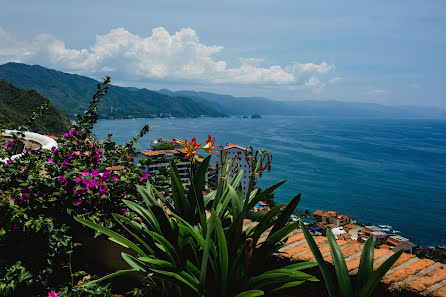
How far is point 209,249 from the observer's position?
1.22m

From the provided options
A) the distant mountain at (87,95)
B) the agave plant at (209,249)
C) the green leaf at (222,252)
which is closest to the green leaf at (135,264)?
the agave plant at (209,249)

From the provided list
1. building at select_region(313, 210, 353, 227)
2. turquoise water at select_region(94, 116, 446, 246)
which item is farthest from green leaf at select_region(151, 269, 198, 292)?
building at select_region(313, 210, 353, 227)

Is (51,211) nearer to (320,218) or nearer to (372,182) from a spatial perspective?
(320,218)

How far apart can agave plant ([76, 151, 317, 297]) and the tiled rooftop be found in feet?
0.69

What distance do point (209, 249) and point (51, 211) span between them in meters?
1.24

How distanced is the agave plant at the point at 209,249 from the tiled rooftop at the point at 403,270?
0.21 m

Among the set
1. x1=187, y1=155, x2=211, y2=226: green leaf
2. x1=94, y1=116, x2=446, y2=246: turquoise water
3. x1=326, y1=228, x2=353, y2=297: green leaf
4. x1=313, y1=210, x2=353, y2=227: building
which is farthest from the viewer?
x1=94, y1=116, x2=446, y2=246: turquoise water

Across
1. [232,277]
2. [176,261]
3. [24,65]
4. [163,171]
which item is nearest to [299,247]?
[232,277]

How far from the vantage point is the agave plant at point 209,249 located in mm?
1124

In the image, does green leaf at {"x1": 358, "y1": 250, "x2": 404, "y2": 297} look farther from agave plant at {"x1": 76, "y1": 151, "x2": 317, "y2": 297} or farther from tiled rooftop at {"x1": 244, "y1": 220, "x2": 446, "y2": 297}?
tiled rooftop at {"x1": 244, "y1": 220, "x2": 446, "y2": 297}

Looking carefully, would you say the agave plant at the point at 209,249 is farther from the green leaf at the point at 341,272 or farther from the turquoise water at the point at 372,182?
the turquoise water at the point at 372,182

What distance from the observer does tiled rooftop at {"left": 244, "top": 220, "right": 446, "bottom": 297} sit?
3.76ft

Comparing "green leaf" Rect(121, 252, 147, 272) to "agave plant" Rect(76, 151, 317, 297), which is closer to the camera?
"agave plant" Rect(76, 151, 317, 297)

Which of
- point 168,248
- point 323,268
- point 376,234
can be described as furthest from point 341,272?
point 376,234
